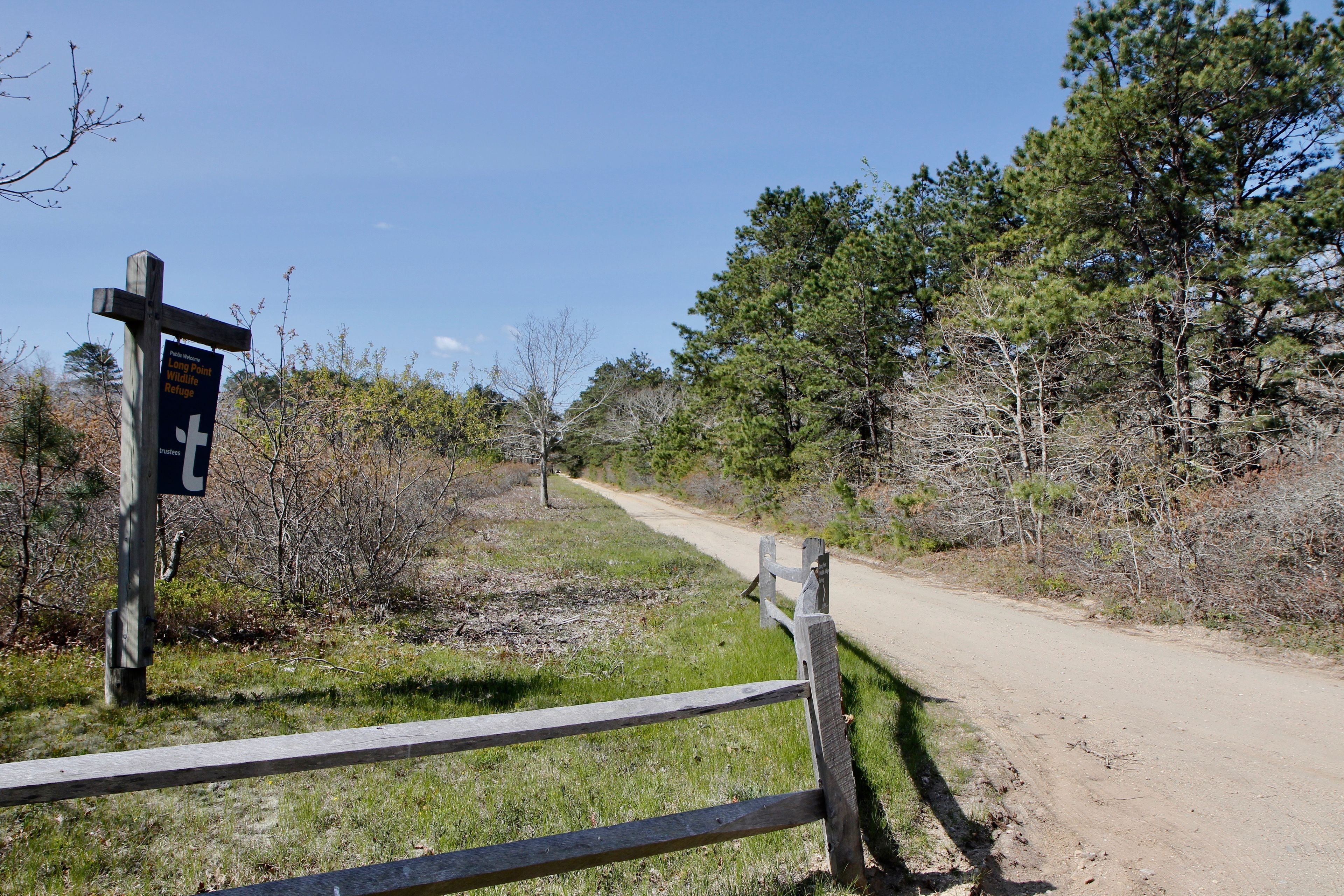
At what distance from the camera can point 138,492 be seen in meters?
5.21

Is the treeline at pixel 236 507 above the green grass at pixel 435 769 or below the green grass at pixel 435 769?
above

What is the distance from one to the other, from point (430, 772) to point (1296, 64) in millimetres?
15666

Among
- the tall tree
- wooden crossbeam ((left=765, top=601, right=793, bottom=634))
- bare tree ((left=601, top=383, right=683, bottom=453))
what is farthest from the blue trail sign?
bare tree ((left=601, top=383, right=683, bottom=453))

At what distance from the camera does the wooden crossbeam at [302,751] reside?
218cm

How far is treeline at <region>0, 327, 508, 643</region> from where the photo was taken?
21.6 ft

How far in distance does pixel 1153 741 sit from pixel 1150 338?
9.76m

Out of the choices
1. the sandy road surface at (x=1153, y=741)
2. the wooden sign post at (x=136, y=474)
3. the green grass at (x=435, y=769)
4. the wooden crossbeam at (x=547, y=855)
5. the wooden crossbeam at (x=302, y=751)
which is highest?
the wooden sign post at (x=136, y=474)

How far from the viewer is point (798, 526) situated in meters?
22.4

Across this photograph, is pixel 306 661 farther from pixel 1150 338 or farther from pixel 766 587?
pixel 1150 338

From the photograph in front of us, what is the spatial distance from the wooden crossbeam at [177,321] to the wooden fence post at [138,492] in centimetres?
5

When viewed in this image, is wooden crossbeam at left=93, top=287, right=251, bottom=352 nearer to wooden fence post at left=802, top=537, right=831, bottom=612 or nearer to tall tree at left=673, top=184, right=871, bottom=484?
wooden fence post at left=802, top=537, right=831, bottom=612

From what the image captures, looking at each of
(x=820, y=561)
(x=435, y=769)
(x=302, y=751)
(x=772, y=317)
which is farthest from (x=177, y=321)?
(x=772, y=317)

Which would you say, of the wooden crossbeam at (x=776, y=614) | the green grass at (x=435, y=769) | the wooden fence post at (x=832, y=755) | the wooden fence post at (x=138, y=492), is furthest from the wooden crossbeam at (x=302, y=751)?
the wooden crossbeam at (x=776, y=614)

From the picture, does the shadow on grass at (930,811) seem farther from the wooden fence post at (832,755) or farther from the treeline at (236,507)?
the treeline at (236,507)
